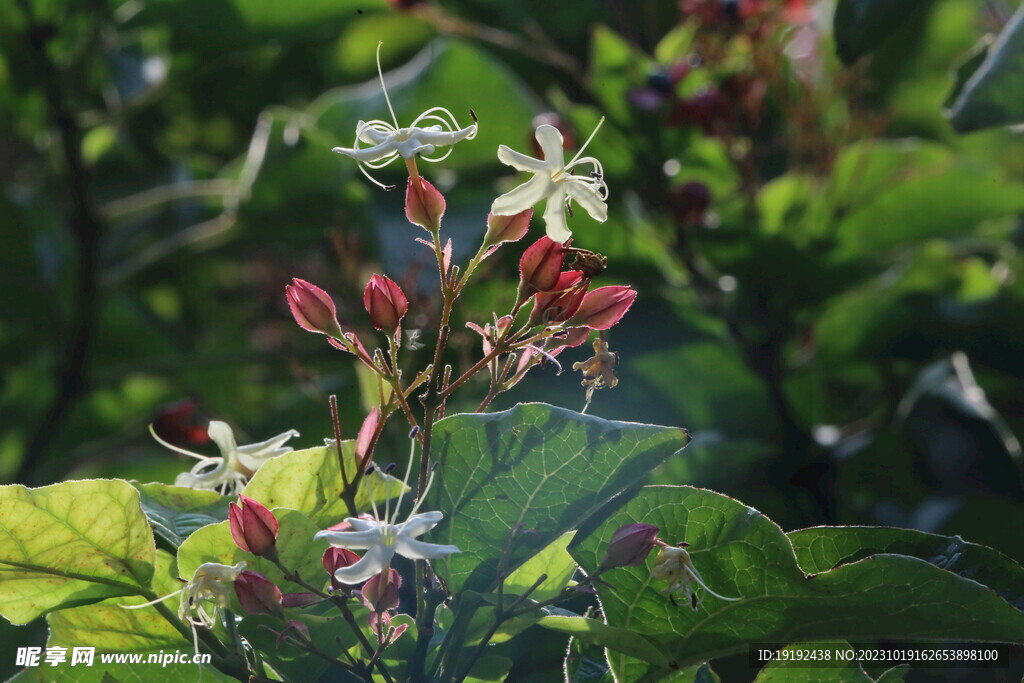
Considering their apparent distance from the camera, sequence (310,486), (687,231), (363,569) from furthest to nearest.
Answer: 1. (687,231)
2. (310,486)
3. (363,569)

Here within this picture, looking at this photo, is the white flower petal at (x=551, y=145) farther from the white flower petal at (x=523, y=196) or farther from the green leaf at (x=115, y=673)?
the green leaf at (x=115, y=673)

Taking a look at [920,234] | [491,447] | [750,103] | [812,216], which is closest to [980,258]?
[920,234]

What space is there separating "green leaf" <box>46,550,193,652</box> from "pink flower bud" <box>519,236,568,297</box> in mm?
241

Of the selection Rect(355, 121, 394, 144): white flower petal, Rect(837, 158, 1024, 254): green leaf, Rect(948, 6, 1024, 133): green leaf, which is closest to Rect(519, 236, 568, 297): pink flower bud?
Rect(355, 121, 394, 144): white flower petal

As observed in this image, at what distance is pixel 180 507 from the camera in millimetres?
607

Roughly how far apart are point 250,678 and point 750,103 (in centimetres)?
95

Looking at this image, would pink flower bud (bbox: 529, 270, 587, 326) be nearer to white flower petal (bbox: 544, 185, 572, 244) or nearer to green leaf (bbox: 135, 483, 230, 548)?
white flower petal (bbox: 544, 185, 572, 244)

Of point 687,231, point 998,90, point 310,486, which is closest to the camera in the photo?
point 310,486

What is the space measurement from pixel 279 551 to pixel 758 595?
0.23 meters

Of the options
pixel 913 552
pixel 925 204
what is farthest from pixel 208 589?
pixel 925 204

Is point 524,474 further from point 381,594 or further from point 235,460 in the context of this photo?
point 235,460

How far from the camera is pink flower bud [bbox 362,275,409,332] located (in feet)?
1.70

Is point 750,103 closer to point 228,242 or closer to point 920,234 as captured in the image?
point 920,234

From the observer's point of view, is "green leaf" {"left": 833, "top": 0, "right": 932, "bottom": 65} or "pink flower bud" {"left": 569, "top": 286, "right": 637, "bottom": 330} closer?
"pink flower bud" {"left": 569, "top": 286, "right": 637, "bottom": 330}
